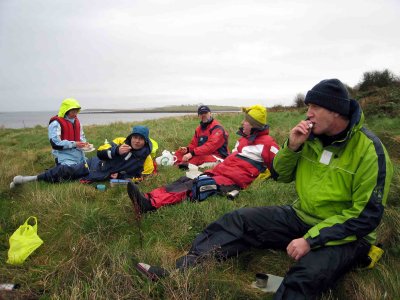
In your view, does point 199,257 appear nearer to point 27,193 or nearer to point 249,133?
point 249,133

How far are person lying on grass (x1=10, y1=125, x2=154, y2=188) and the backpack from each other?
6.10 ft

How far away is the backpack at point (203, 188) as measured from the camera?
4.70 metres

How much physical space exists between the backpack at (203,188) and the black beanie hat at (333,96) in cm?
242

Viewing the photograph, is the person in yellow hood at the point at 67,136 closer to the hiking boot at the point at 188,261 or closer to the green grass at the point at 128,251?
the green grass at the point at 128,251

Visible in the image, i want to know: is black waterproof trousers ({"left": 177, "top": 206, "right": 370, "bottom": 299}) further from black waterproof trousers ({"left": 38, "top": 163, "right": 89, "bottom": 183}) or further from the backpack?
black waterproof trousers ({"left": 38, "top": 163, "right": 89, "bottom": 183})

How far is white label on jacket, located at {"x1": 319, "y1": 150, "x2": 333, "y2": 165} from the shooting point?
2.86 metres

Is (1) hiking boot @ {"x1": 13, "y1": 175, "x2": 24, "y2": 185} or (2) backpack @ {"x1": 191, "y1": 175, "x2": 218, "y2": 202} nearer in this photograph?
(2) backpack @ {"x1": 191, "y1": 175, "x2": 218, "y2": 202}

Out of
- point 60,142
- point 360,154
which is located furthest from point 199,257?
point 60,142

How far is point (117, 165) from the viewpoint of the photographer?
6332 mm

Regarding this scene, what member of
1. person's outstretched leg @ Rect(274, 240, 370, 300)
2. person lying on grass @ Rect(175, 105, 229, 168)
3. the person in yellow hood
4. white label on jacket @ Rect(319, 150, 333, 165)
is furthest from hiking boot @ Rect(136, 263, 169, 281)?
person lying on grass @ Rect(175, 105, 229, 168)

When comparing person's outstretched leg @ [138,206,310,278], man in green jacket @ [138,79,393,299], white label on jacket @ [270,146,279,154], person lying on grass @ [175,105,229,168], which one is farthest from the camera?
person lying on grass @ [175,105,229,168]

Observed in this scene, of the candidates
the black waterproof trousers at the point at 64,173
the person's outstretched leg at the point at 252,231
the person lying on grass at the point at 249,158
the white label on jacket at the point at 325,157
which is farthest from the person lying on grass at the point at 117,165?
the white label on jacket at the point at 325,157

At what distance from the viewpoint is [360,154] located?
2.63 m

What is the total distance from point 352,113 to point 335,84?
31 cm
